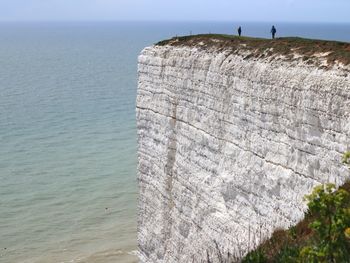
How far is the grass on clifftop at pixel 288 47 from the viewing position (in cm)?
1555

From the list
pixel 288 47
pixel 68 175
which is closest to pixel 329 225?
pixel 288 47

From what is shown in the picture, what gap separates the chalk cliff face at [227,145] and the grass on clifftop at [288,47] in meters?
0.27

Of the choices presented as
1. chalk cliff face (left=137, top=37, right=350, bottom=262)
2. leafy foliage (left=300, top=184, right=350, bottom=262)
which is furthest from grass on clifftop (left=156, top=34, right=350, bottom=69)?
leafy foliage (left=300, top=184, right=350, bottom=262)

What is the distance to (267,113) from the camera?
16.5 m

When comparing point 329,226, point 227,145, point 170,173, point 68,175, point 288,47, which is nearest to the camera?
point 329,226

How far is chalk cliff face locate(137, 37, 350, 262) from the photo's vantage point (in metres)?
14.9

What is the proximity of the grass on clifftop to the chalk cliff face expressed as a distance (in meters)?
0.27

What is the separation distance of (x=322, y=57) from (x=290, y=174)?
303cm

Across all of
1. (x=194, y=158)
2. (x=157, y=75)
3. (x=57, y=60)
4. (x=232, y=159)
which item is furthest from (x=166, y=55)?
(x=57, y=60)

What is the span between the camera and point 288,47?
17.4 m

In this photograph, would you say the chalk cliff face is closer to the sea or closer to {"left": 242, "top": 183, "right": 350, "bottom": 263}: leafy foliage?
the sea

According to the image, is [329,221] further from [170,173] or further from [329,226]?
[170,173]

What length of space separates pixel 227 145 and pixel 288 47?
336 cm

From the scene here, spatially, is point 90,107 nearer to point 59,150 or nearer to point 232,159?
point 59,150
